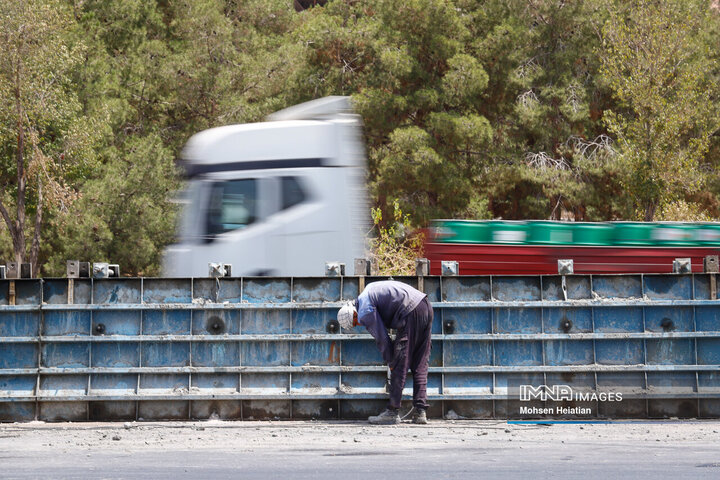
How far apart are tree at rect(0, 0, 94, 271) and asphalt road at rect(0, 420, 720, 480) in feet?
60.0

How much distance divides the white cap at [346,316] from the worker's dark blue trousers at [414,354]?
20.1 inches

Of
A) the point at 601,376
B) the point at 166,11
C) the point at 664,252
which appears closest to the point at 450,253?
the point at 664,252

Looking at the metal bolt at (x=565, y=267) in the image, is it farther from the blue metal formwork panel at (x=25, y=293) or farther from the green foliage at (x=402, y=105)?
the green foliage at (x=402, y=105)

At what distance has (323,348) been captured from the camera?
10.3m

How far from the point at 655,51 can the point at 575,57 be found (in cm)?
421

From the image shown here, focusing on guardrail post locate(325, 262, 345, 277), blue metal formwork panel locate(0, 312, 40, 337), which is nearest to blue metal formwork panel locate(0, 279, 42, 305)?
blue metal formwork panel locate(0, 312, 40, 337)

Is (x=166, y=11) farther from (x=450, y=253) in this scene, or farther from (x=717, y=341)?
(x=717, y=341)

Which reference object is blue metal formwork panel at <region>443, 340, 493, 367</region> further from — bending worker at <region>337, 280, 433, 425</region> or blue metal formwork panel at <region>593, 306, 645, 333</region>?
blue metal formwork panel at <region>593, 306, 645, 333</region>

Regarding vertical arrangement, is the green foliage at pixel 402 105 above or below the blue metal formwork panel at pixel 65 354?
above

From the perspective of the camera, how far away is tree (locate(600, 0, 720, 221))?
90.8 ft

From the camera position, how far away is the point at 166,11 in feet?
125

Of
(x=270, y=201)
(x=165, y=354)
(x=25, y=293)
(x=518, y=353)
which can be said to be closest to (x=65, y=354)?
(x=25, y=293)

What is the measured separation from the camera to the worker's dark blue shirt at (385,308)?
966 cm

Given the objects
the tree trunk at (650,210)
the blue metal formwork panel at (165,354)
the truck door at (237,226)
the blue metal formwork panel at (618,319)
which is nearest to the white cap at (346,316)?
the blue metal formwork panel at (165,354)
